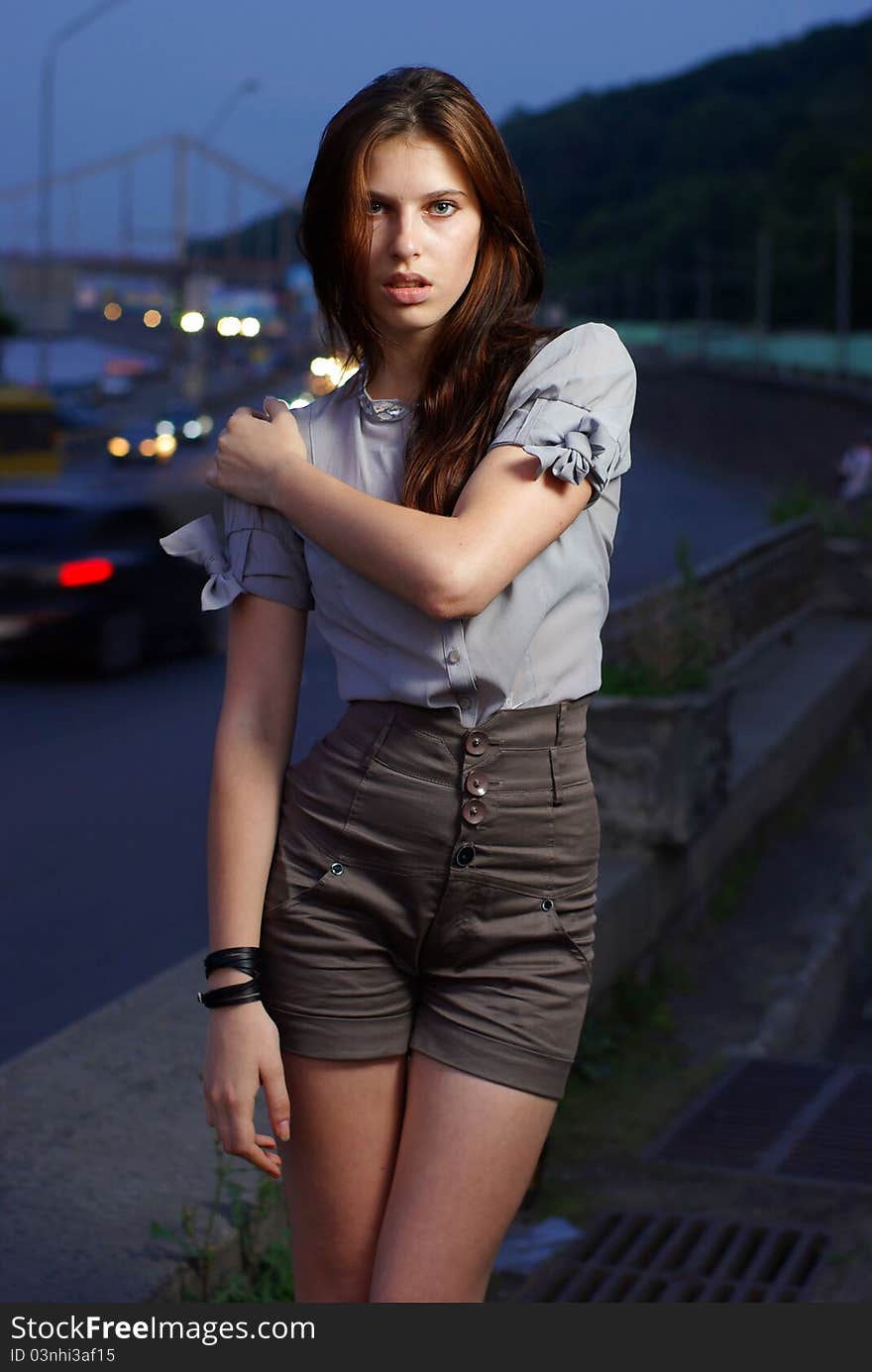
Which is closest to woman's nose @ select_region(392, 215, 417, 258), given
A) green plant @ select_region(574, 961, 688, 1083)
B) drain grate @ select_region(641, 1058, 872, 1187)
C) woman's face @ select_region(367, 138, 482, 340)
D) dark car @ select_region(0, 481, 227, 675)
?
woman's face @ select_region(367, 138, 482, 340)

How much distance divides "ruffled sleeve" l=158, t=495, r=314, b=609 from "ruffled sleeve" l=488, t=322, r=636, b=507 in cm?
29

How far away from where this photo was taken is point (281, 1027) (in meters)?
2.37

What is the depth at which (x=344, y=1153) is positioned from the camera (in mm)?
2359

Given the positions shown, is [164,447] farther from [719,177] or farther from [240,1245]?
[719,177]

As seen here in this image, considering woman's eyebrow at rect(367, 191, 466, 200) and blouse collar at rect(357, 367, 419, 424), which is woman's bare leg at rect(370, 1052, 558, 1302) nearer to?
blouse collar at rect(357, 367, 419, 424)

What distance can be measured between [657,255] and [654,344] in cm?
2807

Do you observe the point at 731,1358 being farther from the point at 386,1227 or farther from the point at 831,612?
the point at 831,612

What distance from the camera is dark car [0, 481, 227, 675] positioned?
51.9 ft

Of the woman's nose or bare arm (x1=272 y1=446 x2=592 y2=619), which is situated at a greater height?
the woman's nose

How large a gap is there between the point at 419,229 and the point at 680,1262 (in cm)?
260

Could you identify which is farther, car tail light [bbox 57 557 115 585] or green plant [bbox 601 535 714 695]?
car tail light [bbox 57 557 115 585]

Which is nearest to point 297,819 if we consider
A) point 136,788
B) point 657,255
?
point 136,788

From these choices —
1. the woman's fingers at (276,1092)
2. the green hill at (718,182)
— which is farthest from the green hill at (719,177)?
the woman's fingers at (276,1092)

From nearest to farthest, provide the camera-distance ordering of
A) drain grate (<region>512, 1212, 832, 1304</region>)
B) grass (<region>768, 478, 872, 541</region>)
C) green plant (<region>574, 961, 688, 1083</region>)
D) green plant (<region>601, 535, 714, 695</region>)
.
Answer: drain grate (<region>512, 1212, 832, 1304</region>) < green plant (<region>574, 961, 688, 1083</region>) < green plant (<region>601, 535, 714, 695</region>) < grass (<region>768, 478, 872, 541</region>)
